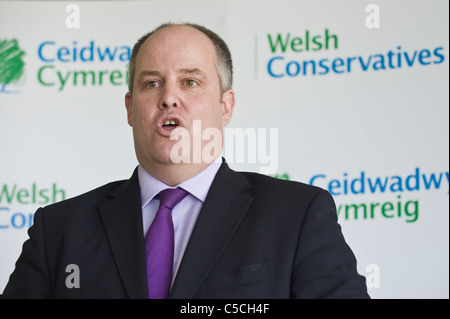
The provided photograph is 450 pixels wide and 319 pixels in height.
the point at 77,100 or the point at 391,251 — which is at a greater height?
the point at 77,100

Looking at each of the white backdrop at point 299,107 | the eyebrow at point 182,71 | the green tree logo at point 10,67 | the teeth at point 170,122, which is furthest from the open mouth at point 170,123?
the green tree logo at point 10,67

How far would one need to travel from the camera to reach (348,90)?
253 cm

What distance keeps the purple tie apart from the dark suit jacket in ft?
0.08

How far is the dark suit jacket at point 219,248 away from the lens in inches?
47.8

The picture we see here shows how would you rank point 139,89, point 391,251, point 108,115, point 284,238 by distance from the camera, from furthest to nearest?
point 108,115
point 391,251
point 139,89
point 284,238

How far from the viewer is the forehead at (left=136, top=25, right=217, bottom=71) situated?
1434 millimetres

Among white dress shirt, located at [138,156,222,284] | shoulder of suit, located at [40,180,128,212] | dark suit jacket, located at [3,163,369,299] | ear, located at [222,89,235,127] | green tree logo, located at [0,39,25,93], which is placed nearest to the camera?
dark suit jacket, located at [3,163,369,299]

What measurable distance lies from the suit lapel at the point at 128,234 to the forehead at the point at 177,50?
10.9 inches

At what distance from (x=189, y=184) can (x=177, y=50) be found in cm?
30

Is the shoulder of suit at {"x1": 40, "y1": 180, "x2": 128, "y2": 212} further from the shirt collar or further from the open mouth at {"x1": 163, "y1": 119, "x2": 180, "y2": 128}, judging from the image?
the open mouth at {"x1": 163, "y1": 119, "x2": 180, "y2": 128}

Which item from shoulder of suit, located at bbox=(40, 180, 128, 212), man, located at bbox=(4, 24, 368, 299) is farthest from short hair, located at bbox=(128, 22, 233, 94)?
shoulder of suit, located at bbox=(40, 180, 128, 212)

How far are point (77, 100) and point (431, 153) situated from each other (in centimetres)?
143

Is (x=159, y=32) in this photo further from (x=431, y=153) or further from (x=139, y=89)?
(x=431, y=153)

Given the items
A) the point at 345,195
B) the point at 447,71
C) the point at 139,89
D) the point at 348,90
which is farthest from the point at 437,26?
the point at 139,89
